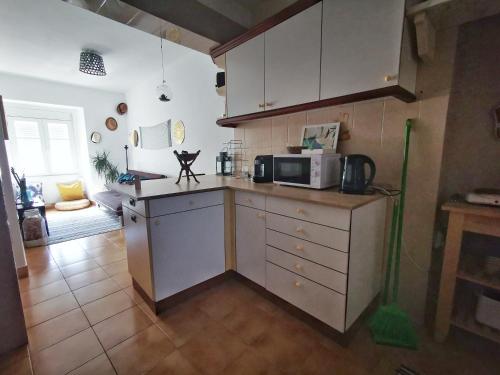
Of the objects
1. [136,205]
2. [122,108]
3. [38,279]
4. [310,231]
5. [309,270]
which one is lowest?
[38,279]

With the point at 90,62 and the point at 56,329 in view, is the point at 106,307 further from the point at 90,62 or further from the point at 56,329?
the point at 90,62

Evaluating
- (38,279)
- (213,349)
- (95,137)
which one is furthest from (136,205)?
(95,137)

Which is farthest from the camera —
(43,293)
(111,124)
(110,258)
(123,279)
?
(111,124)

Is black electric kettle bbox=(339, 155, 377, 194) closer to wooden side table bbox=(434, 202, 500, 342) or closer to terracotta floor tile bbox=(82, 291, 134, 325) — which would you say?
wooden side table bbox=(434, 202, 500, 342)

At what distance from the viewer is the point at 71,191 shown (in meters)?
5.27

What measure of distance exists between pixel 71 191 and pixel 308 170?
5843 mm

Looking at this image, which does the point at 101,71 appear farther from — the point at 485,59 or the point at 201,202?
the point at 485,59

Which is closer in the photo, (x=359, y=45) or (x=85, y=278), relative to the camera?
(x=359, y=45)

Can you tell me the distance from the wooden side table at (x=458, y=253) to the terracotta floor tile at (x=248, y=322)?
3.33 ft

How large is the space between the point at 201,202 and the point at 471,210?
157 centimetres

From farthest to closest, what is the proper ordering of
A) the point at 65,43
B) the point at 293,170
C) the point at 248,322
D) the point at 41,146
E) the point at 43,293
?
the point at 41,146, the point at 65,43, the point at 43,293, the point at 293,170, the point at 248,322

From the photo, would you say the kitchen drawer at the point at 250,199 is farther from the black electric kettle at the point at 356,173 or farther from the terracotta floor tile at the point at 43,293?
the terracotta floor tile at the point at 43,293

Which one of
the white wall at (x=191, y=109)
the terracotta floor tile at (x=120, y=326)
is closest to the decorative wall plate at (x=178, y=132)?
the white wall at (x=191, y=109)

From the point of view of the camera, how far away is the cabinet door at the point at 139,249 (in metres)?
1.54
